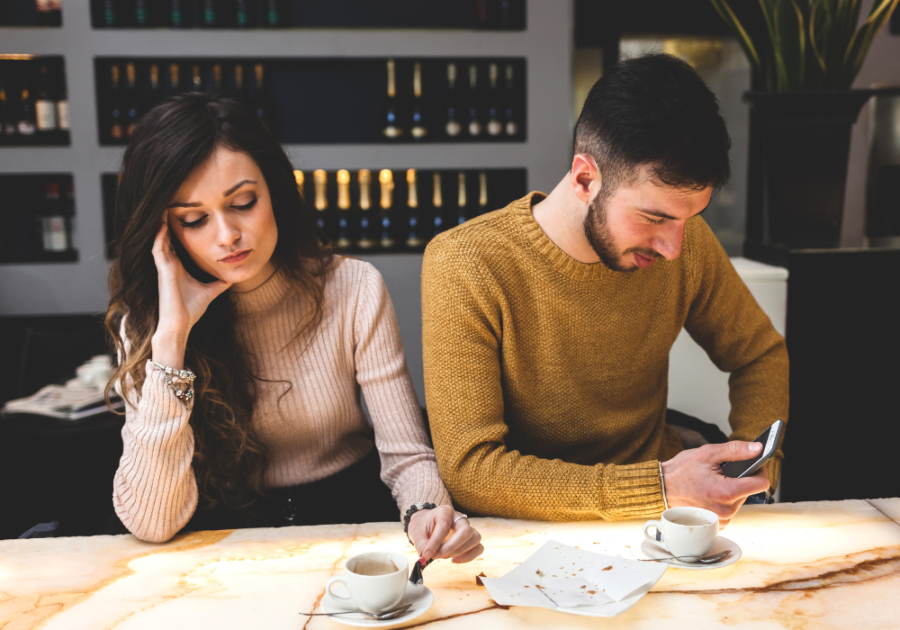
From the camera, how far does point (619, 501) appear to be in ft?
3.53

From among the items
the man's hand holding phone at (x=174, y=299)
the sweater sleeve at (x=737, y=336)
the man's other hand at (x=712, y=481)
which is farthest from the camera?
the sweater sleeve at (x=737, y=336)

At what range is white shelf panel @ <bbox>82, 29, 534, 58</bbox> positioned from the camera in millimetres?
2977

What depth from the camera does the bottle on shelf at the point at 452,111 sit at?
3229 mm

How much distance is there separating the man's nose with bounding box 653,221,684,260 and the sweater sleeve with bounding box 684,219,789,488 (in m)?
0.30

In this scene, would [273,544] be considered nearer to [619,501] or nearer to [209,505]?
[209,505]

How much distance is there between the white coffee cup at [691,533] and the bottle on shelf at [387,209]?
2506 mm

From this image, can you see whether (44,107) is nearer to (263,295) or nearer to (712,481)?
(263,295)

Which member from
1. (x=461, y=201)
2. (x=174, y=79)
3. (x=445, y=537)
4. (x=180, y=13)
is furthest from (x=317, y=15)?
(x=445, y=537)

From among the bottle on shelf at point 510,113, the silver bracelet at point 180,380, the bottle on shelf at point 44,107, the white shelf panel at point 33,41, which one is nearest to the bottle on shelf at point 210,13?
the white shelf panel at point 33,41

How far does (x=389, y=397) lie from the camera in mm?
1361

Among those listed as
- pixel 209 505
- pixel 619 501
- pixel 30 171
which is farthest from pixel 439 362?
pixel 30 171

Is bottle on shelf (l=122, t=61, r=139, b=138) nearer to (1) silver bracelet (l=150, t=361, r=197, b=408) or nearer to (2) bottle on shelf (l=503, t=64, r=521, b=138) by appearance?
(2) bottle on shelf (l=503, t=64, r=521, b=138)

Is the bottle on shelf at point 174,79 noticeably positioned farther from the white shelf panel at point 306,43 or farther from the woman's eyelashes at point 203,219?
the woman's eyelashes at point 203,219

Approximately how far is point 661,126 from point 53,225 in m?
2.94
